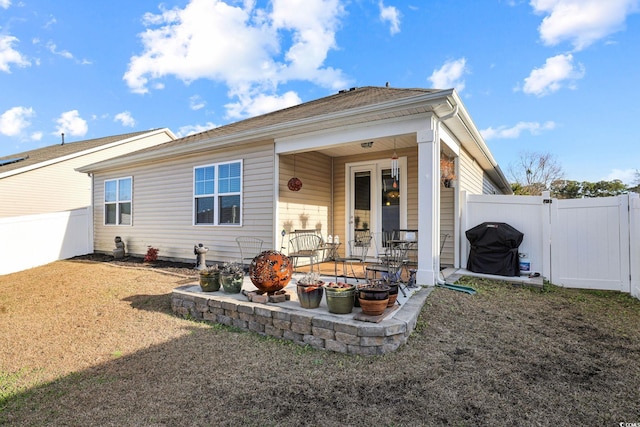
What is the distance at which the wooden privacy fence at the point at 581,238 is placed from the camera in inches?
193

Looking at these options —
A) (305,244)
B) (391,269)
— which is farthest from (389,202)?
(391,269)

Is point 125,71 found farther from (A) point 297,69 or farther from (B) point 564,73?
(B) point 564,73

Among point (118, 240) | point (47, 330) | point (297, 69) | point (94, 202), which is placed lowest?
point (47, 330)

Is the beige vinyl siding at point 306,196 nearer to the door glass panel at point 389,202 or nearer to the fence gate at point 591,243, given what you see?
the door glass panel at point 389,202

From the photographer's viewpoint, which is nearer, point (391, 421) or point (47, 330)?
point (391, 421)

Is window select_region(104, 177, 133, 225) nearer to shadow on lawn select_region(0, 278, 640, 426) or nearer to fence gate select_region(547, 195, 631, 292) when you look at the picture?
shadow on lawn select_region(0, 278, 640, 426)

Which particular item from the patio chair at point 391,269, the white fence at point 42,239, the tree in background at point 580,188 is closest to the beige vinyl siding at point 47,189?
the white fence at point 42,239

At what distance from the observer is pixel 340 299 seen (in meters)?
3.31

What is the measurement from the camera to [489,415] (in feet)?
6.70

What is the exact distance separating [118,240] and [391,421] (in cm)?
945

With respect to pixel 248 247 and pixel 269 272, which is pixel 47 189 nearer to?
pixel 248 247

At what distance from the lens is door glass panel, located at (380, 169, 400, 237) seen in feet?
22.8

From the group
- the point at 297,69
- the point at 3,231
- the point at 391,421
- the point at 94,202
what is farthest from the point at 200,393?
the point at 297,69

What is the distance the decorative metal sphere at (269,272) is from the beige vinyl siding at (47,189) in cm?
1275
